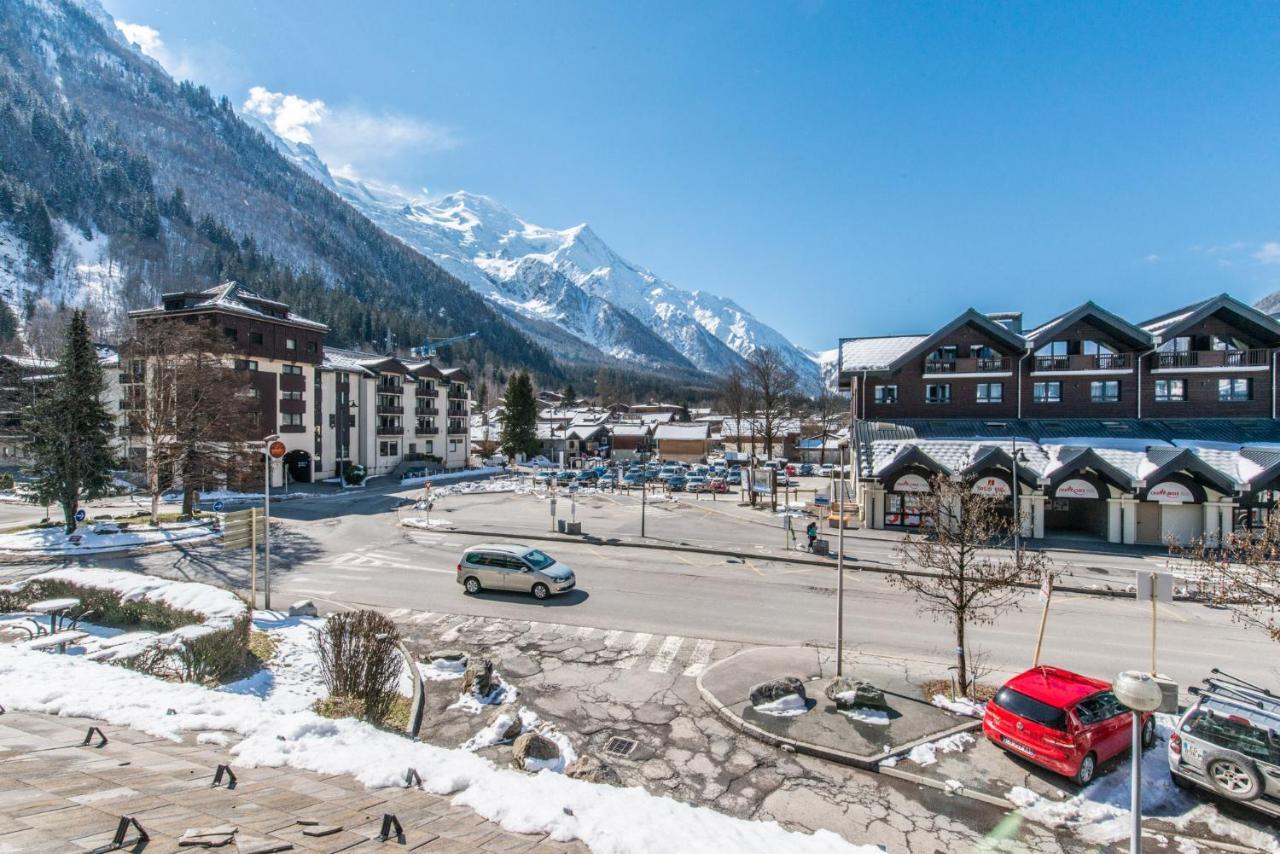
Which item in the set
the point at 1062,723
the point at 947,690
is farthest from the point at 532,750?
the point at 947,690

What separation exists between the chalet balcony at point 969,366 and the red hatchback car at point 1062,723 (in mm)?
32858

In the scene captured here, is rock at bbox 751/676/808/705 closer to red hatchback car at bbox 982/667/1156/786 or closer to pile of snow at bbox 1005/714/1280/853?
red hatchback car at bbox 982/667/1156/786

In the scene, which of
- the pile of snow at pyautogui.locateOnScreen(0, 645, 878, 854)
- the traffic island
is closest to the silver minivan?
the traffic island

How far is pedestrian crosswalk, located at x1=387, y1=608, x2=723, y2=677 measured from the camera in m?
14.8

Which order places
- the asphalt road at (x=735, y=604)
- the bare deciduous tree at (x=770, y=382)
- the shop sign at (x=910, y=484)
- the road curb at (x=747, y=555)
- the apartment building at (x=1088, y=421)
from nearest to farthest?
the asphalt road at (x=735, y=604), the road curb at (x=747, y=555), the apartment building at (x=1088, y=421), the shop sign at (x=910, y=484), the bare deciduous tree at (x=770, y=382)

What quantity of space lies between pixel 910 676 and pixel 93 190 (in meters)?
253

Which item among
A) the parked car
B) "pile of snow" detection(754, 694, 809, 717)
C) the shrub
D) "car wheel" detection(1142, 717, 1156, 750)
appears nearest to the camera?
the parked car

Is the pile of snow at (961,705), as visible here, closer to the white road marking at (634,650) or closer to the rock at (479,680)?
the white road marking at (634,650)

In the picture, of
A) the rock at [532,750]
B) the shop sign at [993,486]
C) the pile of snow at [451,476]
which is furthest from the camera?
the pile of snow at [451,476]

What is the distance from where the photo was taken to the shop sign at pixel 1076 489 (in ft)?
104

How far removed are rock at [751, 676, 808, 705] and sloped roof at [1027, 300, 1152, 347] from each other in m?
36.5

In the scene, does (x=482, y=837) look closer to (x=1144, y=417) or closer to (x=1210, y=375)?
(x=1144, y=417)

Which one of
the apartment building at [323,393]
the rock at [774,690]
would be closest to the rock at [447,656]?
the rock at [774,690]

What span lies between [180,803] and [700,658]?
12.2 metres
